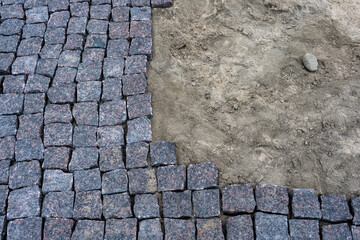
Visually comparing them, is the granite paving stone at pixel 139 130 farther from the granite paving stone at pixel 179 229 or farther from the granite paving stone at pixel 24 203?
the granite paving stone at pixel 24 203

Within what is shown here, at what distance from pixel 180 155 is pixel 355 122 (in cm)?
227

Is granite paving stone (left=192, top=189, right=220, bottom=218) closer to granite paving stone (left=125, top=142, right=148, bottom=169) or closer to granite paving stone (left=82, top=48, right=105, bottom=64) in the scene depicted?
granite paving stone (left=125, top=142, right=148, bottom=169)

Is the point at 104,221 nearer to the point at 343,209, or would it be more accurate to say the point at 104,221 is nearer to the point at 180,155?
the point at 180,155

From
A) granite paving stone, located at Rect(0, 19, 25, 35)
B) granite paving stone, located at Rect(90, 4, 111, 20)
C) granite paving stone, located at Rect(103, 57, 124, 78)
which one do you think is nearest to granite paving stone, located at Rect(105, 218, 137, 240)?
granite paving stone, located at Rect(103, 57, 124, 78)

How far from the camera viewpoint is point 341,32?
480cm

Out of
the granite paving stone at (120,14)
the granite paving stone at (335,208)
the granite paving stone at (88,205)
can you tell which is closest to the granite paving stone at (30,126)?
the granite paving stone at (88,205)

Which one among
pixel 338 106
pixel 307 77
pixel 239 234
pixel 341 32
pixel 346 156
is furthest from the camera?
pixel 341 32

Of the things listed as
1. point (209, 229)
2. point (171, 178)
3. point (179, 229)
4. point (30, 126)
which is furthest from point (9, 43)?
point (209, 229)

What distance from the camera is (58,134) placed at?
4156mm

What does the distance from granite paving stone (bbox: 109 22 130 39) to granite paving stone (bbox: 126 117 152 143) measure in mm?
1511

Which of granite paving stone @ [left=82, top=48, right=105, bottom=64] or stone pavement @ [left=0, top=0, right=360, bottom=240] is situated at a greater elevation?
granite paving stone @ [left=82, top=48, right=105, bottom=64]

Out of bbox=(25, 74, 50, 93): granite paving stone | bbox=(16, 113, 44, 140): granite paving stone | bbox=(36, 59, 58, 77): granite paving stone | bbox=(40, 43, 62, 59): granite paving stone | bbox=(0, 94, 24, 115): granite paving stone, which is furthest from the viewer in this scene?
bbox=(40, 43, 62, 59): granite paving stone

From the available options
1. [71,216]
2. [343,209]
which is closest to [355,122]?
[343,209]

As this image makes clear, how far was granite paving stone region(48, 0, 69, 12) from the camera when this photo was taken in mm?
5277
